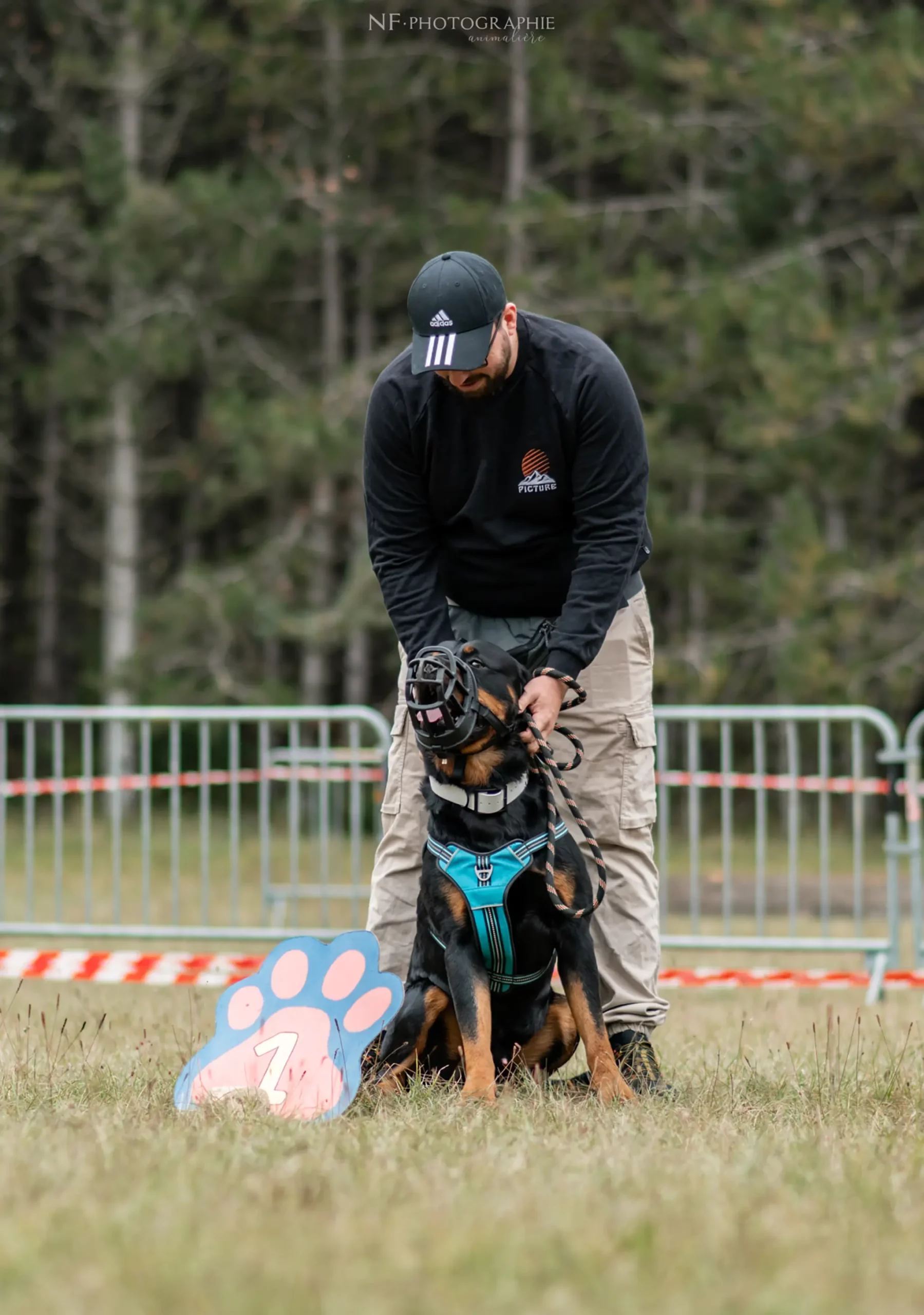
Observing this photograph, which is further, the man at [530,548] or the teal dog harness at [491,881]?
the man at [530,548]

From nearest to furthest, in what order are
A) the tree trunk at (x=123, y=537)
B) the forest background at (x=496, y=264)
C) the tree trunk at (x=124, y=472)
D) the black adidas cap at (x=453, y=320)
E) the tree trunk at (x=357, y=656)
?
the black adidas cap at (x=453, y=320), the forest background at (x=496, y=264), the tree trunk at (x=124, y=472), the tree trunk at (x=123, y=537), the tree trunk at (x=357, y=656)

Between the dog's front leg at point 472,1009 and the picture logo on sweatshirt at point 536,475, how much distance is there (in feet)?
3.51

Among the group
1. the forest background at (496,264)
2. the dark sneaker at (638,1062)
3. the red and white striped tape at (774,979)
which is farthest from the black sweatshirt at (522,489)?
the forest background at (496,264)

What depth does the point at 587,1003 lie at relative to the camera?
3.39 m

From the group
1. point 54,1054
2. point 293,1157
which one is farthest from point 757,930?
point 293,1157

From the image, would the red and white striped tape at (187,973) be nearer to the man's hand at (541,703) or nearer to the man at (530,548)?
the man at (530,548)

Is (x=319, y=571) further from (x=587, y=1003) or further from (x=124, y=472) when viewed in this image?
(x=587, y=1003)

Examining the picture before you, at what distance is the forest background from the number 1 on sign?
9819mm

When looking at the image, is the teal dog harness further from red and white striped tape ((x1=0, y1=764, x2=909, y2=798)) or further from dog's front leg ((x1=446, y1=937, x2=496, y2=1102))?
red and white striped tape ((x1=0, y1=764, x2=909, y2=798))

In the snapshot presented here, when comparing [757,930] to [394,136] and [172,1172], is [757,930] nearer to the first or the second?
[172,1172]

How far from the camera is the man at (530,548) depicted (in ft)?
11.6

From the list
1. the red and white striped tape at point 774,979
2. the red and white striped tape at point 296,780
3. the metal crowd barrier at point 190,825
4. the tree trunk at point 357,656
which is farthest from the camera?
the tree trunk at point 357,656

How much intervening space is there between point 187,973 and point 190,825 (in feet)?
17.3

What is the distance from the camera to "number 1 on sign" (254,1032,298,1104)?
324 centimetres
